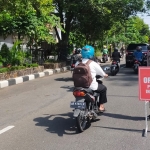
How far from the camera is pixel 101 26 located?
2567cm

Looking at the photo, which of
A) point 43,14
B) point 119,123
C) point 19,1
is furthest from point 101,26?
point 119,123

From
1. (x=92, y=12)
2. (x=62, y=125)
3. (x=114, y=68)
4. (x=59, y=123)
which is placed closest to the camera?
(x=62, y=125)

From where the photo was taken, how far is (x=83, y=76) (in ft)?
20.0

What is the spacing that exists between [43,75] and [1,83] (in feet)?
15.7

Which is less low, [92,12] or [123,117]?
[92,12]

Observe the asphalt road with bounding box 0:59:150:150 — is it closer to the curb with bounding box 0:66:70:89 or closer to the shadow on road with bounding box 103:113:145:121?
the shadow on road with bounding box 103:113:145:121

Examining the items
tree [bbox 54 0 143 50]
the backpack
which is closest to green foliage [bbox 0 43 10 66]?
tree [bbox 54 0 143 50]

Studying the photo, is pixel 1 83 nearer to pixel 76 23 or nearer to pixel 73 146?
pixel 73 146

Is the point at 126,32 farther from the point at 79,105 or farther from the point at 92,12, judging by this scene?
the point at 79,105

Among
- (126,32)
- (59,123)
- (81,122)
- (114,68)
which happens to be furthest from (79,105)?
(126,32)

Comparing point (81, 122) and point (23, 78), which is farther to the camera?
point (23, 78)

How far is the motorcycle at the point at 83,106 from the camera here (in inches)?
231

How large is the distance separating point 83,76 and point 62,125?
45.4 inches

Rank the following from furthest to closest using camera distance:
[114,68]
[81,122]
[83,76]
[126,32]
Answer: [126,32]
[114,68]
[83,76]
[81,122]
